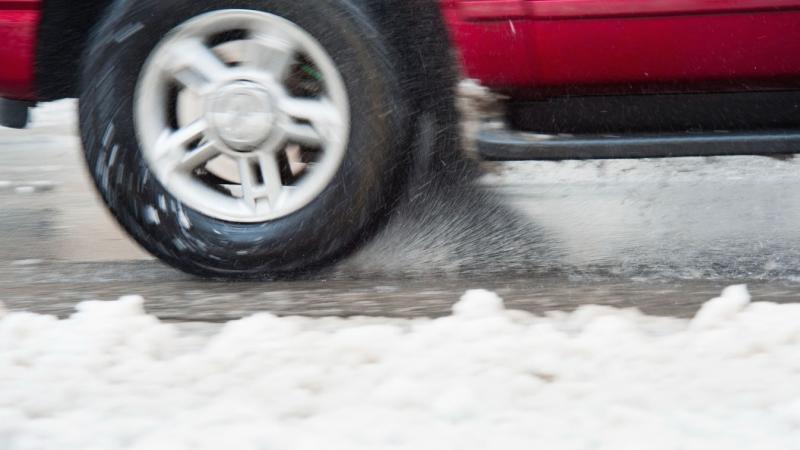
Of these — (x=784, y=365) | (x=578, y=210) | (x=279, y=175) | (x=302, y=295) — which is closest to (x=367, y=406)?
(x=784, y=365)

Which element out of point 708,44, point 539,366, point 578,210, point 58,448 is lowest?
point 58,448

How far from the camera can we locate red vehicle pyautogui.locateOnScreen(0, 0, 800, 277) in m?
2.67

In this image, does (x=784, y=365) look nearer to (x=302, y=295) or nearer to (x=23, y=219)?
(x=302, y=295)

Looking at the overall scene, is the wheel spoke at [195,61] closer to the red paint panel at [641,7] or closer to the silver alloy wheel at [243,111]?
the silver alloy wheel at [243,111]

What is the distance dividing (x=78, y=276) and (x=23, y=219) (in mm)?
1040

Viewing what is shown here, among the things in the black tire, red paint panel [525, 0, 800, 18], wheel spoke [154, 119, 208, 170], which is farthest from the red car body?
wheel spoke [154, 119, 208, 170]

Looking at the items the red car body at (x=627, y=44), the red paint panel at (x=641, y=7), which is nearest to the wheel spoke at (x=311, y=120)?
the red car body at (x=627, y=44)

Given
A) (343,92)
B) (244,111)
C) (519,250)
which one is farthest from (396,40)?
(519,250)

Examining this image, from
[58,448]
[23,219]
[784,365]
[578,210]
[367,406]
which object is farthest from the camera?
[23,219]

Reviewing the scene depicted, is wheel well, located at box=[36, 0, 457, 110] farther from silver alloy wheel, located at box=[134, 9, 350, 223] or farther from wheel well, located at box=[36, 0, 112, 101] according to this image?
silver alloy wheel, located at box=[134, 9, 350, 223]

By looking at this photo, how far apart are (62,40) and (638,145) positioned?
159cm

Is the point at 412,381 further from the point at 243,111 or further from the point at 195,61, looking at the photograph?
the point at 195,61

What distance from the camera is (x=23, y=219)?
13.1ft

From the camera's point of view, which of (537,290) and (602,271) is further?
(602,271)
